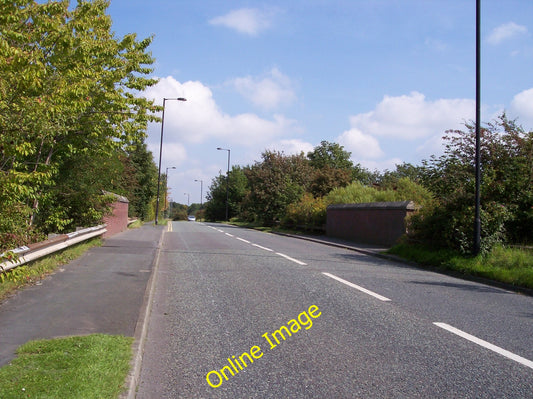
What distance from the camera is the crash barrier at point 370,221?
67.2 ft

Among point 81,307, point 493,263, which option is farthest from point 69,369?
point 493,263

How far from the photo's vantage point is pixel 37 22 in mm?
8398

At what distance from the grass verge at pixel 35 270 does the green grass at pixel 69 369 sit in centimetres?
113

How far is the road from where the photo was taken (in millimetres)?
4402

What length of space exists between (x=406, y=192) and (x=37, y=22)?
72.5 feet

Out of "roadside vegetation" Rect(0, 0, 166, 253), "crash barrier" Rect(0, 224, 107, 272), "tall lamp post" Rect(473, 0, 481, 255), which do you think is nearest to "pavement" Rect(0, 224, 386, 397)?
"crash barrier" Rect(0, 224, 107, 272)

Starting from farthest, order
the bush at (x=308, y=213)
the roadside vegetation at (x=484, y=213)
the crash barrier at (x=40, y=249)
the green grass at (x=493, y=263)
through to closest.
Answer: the bush at (x=308, y=213)
the roadside vegetation at (x=484, y=213)
the green grass at (x=493, y=263)
the crash barrier at (x=40, y=249)

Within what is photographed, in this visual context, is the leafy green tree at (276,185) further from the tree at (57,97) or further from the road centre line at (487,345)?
the road centre line at (487,345)

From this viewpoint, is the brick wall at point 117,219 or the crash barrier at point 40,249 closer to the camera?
the crash barrier at point 40,249

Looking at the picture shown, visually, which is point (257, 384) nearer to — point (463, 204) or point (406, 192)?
point (463, 204)

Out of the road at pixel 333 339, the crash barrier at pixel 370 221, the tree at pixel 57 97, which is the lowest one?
the road at pixel 333 339

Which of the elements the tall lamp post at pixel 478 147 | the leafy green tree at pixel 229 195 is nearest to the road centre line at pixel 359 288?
the tall lamp post at pixel 478 147

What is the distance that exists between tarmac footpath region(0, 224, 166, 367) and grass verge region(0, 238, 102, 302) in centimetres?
19

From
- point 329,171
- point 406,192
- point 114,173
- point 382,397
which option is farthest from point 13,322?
point 329,171
